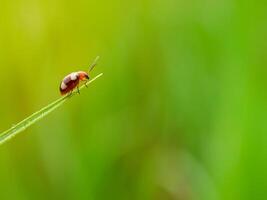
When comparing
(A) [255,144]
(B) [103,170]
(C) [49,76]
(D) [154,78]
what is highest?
(C) [49,76]

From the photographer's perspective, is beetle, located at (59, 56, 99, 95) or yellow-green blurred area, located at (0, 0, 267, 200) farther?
yellow-green blurred area, located at (0, 0, 267, 200)

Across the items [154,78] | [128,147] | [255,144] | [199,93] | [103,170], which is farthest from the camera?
[154,78]

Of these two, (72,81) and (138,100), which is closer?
(72,81)

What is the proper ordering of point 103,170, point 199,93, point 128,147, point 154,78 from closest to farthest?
point 103,170 < point 128,147 < point 199,93 < point 154,78

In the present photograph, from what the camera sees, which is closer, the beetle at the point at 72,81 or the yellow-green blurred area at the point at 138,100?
the beetle at the point at 72,81

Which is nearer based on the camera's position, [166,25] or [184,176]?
[184,176]

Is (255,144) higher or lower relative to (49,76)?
lower

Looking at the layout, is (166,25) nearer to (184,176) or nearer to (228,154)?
(184,176)

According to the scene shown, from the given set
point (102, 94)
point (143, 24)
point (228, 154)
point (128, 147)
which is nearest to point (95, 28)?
point (143, 24)
